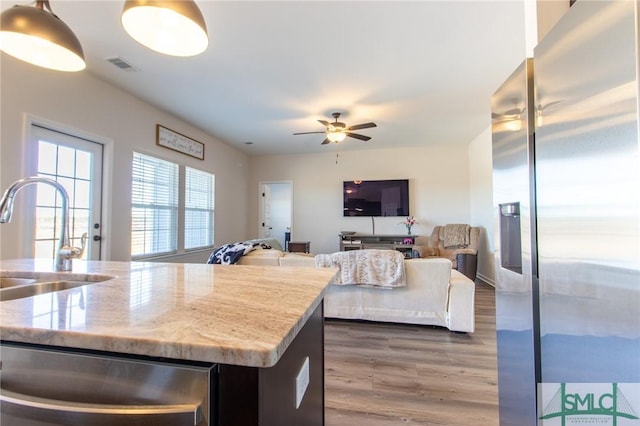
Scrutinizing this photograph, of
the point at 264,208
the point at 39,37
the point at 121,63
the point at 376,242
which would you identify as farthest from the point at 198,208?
the point at 39,37

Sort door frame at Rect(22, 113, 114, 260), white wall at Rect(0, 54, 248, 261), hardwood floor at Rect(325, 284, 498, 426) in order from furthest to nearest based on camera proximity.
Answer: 1. door frame at Rect(22, 113, 114, 260)
2. white wall at Rect(0, 54, 248, 261)
3. hardwood floor at Rect(325, 284, 498, 426)

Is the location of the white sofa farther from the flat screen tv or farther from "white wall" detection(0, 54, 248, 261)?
the flat screen tv

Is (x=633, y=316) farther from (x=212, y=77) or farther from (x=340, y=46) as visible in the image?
(x=212, y=77)

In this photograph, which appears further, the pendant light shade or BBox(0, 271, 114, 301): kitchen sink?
BBox(0, 271, 114, 301): kitchen sink

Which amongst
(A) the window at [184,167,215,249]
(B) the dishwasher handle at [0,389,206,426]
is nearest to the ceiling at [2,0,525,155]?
(A) the window at [184,167,215,249]

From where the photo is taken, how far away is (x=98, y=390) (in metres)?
0.54

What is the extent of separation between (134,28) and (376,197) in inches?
219

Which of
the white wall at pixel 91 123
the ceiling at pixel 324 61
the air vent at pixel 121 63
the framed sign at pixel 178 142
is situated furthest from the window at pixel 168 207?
the air vent at pixel 121 63

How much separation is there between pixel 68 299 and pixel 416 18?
2.79m

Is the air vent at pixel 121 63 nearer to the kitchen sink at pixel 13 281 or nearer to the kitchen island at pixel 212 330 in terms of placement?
the kitchen sink at pixel 13 281

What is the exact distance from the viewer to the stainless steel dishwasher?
509 millimetres

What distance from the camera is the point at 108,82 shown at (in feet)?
11.0

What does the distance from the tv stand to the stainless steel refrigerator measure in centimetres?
469

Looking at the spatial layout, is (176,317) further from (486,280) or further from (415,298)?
(486,280)
